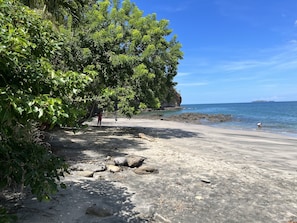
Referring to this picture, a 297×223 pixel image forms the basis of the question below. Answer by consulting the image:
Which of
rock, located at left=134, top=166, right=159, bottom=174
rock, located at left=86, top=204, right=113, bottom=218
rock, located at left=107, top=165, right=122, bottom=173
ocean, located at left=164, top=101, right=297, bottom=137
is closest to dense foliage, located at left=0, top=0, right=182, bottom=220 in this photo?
rock, located at left=86, top=204, right=113, bottom=218

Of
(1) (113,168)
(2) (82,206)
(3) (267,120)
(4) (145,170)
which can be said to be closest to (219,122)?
(3) (267,120)

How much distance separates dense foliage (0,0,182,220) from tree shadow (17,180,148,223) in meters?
0.60

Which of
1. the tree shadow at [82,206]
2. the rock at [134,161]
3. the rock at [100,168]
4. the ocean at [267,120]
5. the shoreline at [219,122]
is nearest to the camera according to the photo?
the tree shadow at [82,206]

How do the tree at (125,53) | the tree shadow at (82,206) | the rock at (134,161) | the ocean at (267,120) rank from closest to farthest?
the tree shadow at (82,206) → the rock at (134,161) → the tree at (125,53) → the ocean at (267,120)

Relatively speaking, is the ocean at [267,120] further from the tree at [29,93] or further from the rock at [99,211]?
the tree at [29,93]

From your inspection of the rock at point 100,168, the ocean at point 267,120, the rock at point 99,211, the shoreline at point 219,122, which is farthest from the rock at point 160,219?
the shoreline at point 219,122

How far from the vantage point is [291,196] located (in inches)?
267

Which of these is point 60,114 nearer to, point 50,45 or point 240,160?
point 50,45

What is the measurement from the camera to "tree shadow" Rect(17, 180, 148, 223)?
4918 mm

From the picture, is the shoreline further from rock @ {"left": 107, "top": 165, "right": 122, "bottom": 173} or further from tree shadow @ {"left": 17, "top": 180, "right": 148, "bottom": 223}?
tree shadow @ {"left": 17, "top": 180, "right": 148, "bottom": 223}

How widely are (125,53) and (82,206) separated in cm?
1155

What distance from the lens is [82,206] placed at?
18.0ft

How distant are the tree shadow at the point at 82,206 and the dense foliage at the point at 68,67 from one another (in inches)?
23.5

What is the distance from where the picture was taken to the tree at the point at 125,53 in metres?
14.4
